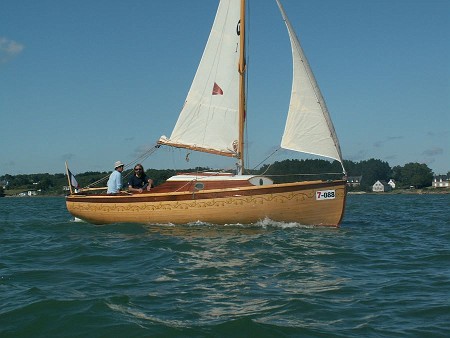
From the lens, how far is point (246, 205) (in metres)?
15.9

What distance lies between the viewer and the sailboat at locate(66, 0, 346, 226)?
15773mm

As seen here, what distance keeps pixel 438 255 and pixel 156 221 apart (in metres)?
8.66

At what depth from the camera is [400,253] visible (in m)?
11.6

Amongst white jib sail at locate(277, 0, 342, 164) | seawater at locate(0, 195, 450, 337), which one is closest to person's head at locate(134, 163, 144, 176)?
seawater at locate(0, 195, 450, 337)

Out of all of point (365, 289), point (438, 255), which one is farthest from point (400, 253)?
point (365, 289)

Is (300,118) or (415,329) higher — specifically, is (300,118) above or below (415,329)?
above

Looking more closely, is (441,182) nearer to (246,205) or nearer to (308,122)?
(308,122)

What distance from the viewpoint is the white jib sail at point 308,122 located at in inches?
619

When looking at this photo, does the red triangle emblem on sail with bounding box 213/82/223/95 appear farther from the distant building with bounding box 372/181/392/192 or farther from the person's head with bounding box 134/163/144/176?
the distant building with bounding box 372/181/392/192

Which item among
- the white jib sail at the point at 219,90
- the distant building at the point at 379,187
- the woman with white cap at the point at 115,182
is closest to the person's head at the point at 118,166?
the woman with white cap at the point at 115,182

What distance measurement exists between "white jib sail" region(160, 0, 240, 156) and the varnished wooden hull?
2180 millimetres

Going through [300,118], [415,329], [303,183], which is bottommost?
[415,329]

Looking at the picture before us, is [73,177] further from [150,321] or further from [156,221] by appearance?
[150,321]

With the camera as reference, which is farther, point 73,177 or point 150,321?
point 73,177
